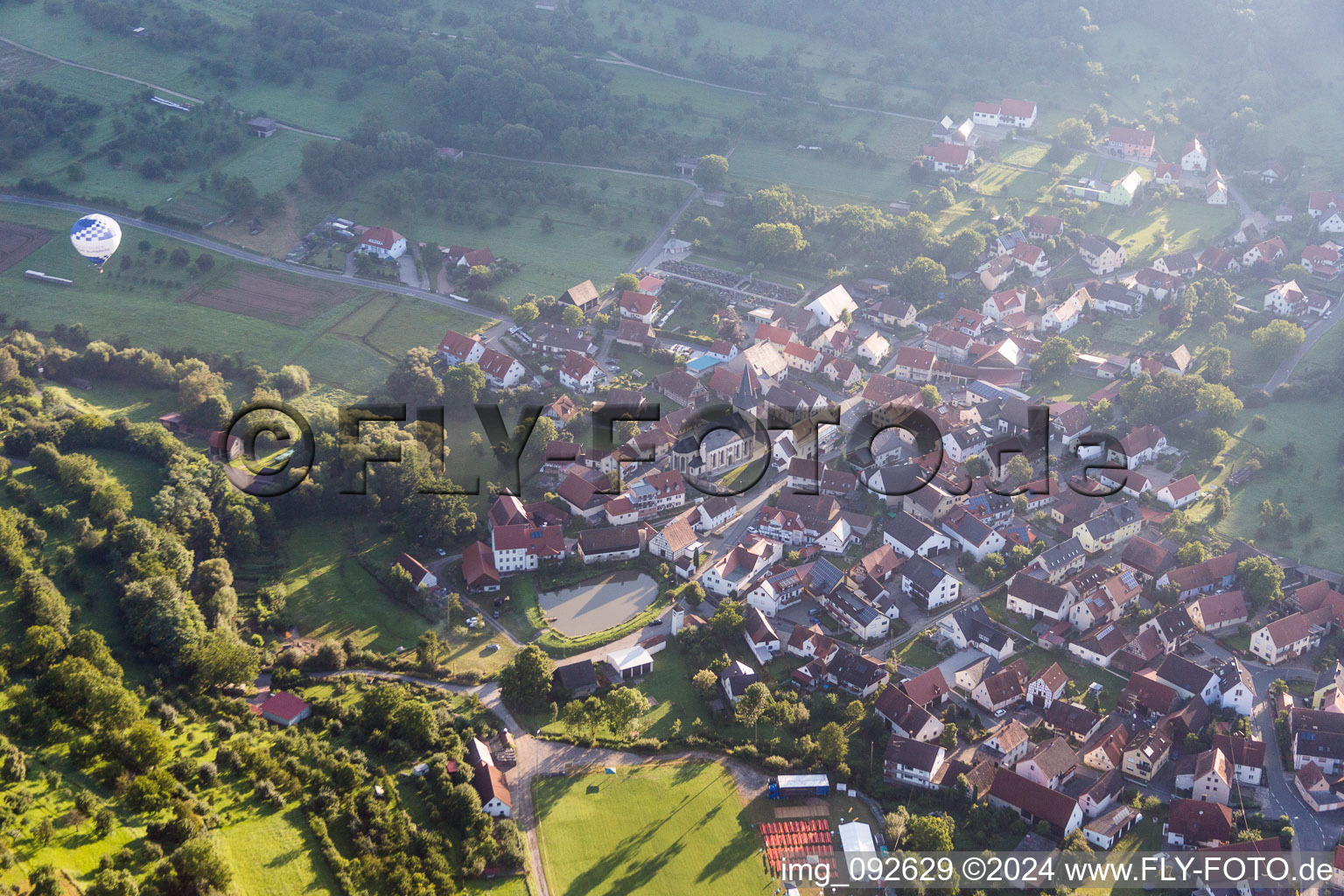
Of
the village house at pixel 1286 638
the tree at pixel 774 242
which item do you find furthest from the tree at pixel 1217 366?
the tree at pixel 774 242

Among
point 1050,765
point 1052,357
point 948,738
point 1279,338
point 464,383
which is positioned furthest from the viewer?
point 1279,338

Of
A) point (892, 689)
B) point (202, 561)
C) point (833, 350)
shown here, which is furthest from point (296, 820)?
point (833, 350)

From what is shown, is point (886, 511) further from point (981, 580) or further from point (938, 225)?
point (938, 225)

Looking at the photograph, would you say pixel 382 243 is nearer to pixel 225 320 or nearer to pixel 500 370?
pixel 225 320

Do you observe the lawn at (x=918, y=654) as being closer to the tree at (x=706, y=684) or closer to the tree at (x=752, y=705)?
the tree at (x=752, y=705)

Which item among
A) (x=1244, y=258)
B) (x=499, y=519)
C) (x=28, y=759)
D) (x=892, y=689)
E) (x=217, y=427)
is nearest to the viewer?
(x=28, y=759)

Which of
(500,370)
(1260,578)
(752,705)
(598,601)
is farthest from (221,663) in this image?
(1260,578)
